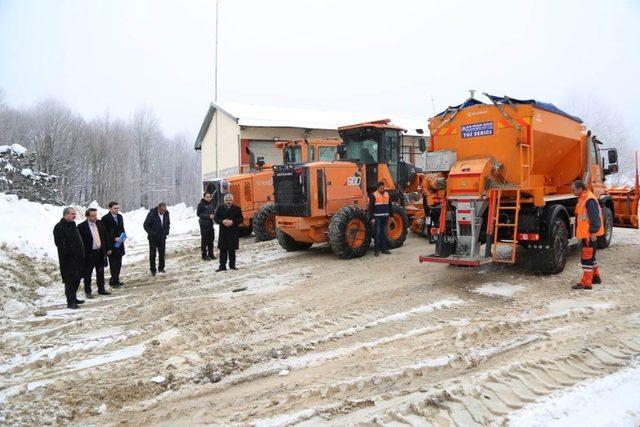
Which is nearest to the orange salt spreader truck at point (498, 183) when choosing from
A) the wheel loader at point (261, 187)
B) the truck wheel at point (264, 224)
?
the wheel loader at point (261, 187)

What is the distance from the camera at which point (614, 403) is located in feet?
11.7

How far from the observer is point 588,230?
708cm

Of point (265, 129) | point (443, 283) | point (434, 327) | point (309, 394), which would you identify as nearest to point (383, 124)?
point (443, 283)

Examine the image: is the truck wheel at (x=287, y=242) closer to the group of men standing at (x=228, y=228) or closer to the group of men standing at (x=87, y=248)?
the group of men standing at (x=228, y=228)

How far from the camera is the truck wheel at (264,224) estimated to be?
42.1 ft

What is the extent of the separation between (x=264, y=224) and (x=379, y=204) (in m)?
4.19

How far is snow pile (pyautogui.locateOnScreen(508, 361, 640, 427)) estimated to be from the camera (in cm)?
332

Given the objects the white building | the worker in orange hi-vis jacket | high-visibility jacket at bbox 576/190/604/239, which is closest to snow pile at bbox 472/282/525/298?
the worker in orange hi-vis jacket

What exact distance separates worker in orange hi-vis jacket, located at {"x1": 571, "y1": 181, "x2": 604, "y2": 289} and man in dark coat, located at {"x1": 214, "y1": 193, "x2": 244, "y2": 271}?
5.96 meters

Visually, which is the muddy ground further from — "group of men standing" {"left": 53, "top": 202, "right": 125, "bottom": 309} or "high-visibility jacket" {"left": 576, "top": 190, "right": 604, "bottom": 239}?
"high-visibility jacket" {"left": 576, "top": 190, "right": 604, "bottom": 239}

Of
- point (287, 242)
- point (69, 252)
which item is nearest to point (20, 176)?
point (287, 242)

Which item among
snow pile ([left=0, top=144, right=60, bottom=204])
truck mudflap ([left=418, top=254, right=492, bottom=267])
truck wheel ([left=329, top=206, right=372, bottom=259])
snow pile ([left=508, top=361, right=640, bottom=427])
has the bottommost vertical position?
snow pile ([left=508, top=361, right=640, bottom=427])

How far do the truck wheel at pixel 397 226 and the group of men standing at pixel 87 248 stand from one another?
5813mm

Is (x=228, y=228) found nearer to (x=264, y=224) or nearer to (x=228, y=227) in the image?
(x=228, y=227)
